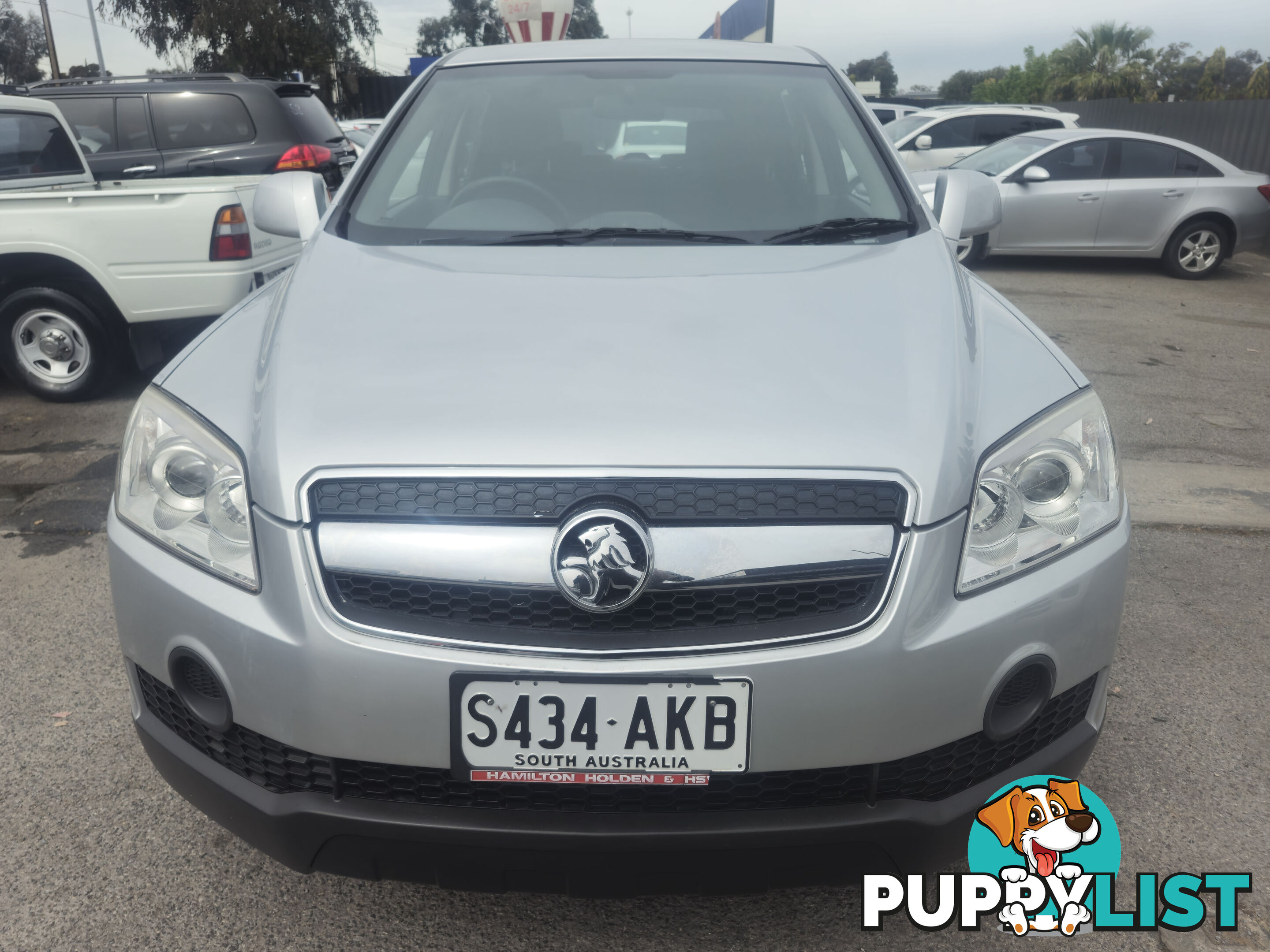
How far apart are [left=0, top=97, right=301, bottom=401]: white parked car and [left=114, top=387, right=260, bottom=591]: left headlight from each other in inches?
140

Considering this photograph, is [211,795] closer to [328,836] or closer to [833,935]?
[328,836]

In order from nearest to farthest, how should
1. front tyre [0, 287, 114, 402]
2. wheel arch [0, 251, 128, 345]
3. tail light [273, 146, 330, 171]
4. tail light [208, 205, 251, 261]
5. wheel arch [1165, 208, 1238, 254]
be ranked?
tail light [208, 205, 251, 261]
wheel arch [0, 251, 128, 345]
front tyre [0, 287, 114, 402]
tail light [273, 146, 330, 171]
wheel arch [1165, 208, 1238, 254]

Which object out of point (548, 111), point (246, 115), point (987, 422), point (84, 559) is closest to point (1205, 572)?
point (987, 422)

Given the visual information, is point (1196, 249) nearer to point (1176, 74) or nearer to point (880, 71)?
point (1176, 74)

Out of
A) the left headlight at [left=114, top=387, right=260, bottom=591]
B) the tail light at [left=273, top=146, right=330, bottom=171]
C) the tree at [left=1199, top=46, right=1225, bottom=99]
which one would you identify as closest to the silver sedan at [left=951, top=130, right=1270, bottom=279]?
the tail light at [left=273, top=146, right=330, bottom=171]

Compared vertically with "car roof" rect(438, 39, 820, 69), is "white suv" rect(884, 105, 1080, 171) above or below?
below

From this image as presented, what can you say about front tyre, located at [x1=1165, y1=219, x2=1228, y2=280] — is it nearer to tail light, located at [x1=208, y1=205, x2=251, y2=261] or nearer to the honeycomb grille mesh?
tail light, located at [x1=208, y1=205, x2=251, y2=261]

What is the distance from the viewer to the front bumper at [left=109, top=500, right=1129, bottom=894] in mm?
1486

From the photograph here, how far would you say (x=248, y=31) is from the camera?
35.4 metres

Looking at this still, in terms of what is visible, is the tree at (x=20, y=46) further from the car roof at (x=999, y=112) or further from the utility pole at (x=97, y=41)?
the car roof at (x=999, y=112)

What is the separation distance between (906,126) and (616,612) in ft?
48.0

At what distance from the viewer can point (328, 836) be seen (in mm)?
1571

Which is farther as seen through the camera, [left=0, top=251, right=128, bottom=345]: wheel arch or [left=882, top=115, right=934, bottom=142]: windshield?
[left=882, top=115, right=934, bottom=142]: windshield

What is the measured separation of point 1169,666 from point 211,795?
8.03ft
